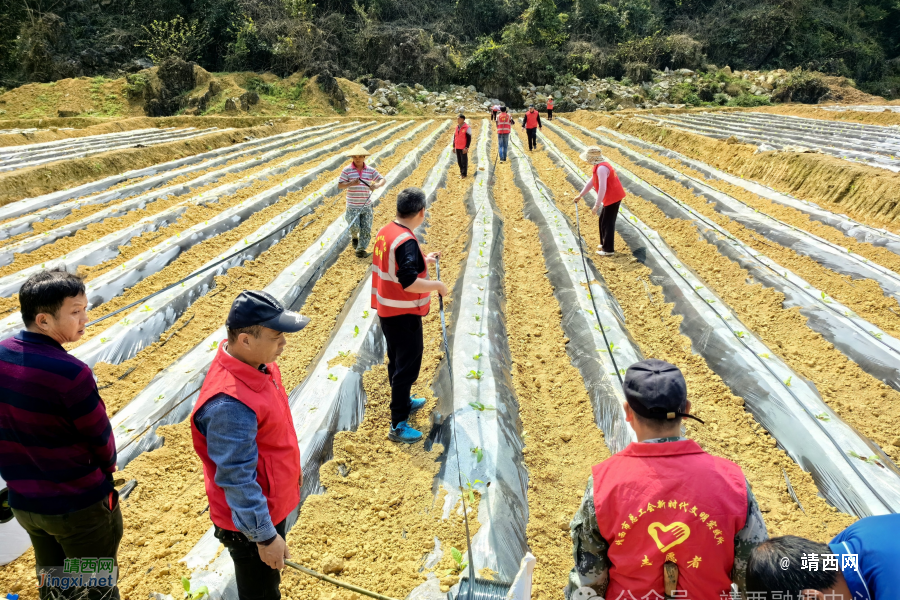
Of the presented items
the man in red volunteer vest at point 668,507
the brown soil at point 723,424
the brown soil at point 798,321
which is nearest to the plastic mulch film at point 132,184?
the brown soil at point 723,424

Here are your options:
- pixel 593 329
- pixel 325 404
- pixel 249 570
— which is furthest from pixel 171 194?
pixel 249 570

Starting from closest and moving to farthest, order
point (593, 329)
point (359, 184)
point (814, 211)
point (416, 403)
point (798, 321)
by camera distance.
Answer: point (416, 403), point (593, 329), point (798, 321), point (359, 184), point (814, 211)

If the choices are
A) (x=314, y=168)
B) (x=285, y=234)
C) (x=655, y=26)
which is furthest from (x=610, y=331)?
(x=655, y=26)

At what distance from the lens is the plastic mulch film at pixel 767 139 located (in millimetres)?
10312

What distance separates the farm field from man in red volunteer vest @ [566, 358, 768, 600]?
1255mm

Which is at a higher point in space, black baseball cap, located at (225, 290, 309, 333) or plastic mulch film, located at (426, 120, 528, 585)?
black baseball cap, located at (225, 290, 309, 333)

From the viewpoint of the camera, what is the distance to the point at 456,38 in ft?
117

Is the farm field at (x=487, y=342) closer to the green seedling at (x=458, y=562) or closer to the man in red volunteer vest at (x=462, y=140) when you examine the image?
the green seedling at (x=458, y=562)

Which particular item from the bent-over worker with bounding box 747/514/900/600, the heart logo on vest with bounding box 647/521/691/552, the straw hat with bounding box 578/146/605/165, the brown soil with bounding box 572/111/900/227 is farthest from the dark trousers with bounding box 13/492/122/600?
the brown soil with bounding box 572/111/900/227

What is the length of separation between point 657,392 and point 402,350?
215cm

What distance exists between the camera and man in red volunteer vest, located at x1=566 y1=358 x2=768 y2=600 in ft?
4.91

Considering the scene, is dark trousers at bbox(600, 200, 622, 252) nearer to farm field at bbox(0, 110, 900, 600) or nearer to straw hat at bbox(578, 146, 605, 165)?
farm field at bbox(0, 110, 900, 600)

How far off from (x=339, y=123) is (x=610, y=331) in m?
21.6

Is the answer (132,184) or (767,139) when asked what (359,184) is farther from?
(767,139)
